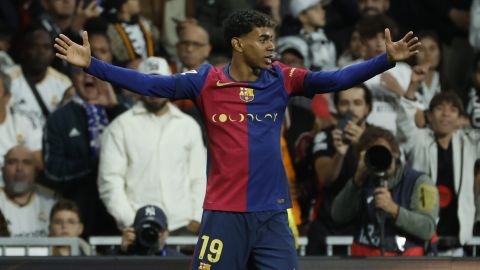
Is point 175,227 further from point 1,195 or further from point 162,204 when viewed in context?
point 1,195

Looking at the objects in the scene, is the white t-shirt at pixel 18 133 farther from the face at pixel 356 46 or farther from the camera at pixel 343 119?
the face at pixel 356 46

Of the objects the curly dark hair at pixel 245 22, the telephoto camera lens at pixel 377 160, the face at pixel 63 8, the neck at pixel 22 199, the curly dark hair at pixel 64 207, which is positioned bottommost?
the curly dark hair at pixel 64 207

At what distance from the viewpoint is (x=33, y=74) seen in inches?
425

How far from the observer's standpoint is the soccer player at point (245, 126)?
252 inches

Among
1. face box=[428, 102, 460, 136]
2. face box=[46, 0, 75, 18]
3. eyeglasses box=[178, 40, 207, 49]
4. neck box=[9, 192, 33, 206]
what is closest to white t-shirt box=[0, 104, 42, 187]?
neck box=[9, 192, 33, 206]

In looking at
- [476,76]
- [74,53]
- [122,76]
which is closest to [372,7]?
[476,76]

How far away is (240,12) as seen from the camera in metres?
6.57

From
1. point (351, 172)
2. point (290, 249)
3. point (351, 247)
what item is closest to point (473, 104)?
point (351, 172)

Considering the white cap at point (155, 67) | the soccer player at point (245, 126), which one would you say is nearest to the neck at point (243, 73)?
the soccer player at point (245, 126)

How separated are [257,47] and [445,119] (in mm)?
3907

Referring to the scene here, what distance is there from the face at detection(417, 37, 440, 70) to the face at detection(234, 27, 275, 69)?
190 inches

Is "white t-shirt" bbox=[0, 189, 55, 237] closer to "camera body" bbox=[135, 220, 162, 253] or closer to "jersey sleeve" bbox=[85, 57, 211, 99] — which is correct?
"camera body" bbox=[135, 220, 162, 253]

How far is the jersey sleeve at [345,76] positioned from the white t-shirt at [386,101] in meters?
3.82

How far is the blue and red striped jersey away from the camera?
642 centimetres
